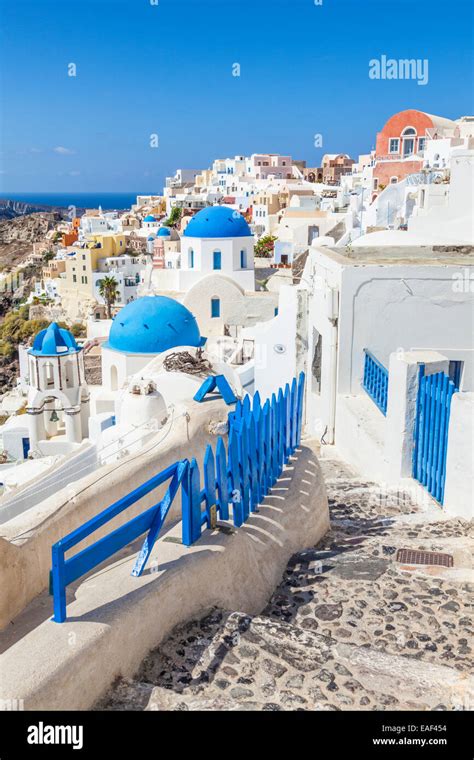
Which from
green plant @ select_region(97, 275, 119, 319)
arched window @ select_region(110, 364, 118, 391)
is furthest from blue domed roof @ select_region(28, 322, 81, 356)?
green plant @ select_region(97, 275, 119, 319)

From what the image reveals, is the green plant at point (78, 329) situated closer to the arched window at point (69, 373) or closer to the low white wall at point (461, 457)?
the arched window at point (69, 373)

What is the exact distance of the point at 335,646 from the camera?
375 cm

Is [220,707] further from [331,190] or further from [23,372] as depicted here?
[331,190]

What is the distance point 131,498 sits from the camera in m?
3.76

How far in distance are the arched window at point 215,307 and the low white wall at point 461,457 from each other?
24.4 metres

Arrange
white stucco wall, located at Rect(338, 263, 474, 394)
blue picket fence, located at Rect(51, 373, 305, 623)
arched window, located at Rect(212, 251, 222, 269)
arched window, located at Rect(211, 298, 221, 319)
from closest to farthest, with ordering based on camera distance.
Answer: blue picket fence, located at Rect(51, 373, 305, 623), white stucco wall, located at Rect(338, 263, 474, 394), arched window, located at Rect(211, 298, 221, 319), arched window, located at Rect(212, 251, 222, 269)

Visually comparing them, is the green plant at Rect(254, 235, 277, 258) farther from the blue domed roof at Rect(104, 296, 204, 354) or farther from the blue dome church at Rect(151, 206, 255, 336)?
the blue domed roof at Rect(104, 296, 204, 354)

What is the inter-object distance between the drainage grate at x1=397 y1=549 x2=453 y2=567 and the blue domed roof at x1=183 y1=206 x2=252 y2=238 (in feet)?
92.3

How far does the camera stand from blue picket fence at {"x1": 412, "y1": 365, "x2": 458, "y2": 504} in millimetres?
6402

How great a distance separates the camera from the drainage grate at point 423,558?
524 centimetres

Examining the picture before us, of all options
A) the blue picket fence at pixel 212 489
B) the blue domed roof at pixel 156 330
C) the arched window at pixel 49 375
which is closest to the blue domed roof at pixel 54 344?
the arched window at pixel 49 375

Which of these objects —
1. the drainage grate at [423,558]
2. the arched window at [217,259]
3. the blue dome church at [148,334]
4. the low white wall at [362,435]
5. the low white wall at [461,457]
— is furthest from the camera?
the arched window at [217,259]

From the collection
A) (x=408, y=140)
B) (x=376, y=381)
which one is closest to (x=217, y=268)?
(x=376, y=381)

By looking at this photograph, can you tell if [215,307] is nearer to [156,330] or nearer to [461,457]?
[156,330]
